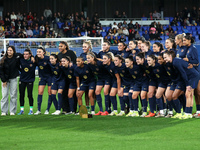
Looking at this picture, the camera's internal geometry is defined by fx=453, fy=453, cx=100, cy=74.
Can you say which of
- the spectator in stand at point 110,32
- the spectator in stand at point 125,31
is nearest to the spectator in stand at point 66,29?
the spectator in stand at point 110,32

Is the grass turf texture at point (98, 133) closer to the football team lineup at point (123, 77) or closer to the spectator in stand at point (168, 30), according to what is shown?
the football team lineup at point (123, 77)

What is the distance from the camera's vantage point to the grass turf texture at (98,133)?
6840 mm

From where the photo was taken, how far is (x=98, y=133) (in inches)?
313

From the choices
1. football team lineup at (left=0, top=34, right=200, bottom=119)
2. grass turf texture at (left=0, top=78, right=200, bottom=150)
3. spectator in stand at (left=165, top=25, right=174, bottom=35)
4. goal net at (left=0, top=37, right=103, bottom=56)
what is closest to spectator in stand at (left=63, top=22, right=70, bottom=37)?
goal net at (left=0, top=37, right=103, bottom=56)

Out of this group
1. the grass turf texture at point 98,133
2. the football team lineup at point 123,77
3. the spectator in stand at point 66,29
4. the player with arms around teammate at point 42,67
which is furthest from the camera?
the spectator in stand at point 66,29

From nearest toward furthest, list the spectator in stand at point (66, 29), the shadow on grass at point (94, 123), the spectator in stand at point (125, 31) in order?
the shadow on grass at point (94, 123) → the spectator in stand at point (66, 29) → the spectator in stand at point (125, 31)

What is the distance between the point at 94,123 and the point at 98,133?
1320 millimetres

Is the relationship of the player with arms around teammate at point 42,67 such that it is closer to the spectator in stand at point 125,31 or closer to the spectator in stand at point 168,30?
the spectator in stand at point 125,31

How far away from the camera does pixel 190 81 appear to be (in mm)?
9641

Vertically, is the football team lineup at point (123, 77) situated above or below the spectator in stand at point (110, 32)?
below

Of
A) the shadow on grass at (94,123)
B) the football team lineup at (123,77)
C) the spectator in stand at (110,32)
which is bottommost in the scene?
the shadow on grass at (94,123)

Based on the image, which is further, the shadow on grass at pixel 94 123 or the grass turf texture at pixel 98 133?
the shadow on grass at pixel 94 123

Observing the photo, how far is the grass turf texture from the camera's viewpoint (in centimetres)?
684

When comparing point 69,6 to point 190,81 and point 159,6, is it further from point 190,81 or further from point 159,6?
point 190,81
